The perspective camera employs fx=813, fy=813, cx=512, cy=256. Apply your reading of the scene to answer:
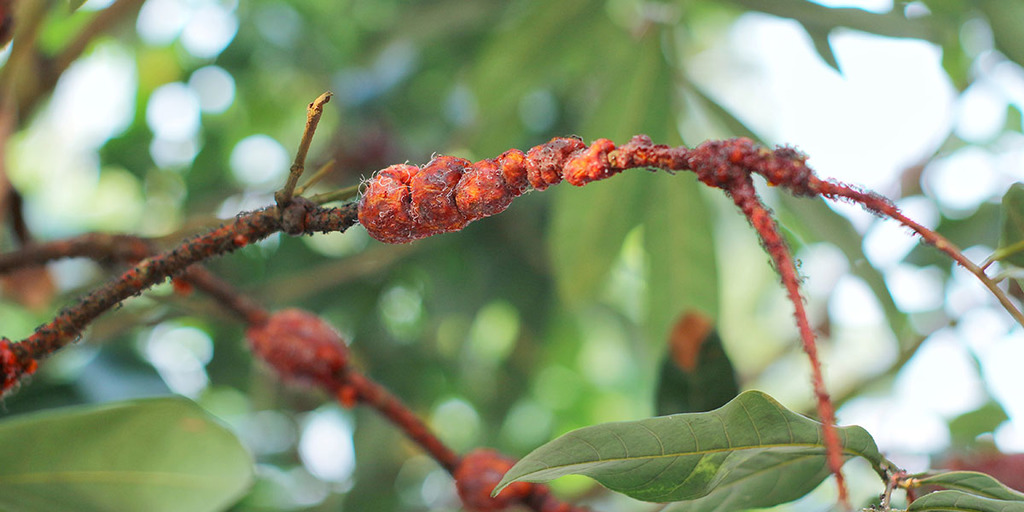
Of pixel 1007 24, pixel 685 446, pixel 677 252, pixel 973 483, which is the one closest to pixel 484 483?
pixel 685 446

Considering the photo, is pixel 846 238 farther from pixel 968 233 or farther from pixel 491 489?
pixel 491 489

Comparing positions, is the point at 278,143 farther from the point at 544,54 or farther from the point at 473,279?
the point at 544,54

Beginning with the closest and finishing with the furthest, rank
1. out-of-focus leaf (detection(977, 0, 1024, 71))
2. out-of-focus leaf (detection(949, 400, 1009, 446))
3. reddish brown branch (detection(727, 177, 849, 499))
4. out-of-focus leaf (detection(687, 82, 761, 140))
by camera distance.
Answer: reddish brown branch (detection(727, 177, 849, 499)) → out-of-focus leaf (detection(977, 0, 1024, 71)) → out-of-focus leaf (detection(687, 82, 761, 140)) → out-of-focus leaf (detection(949, 400, 1009, 446))

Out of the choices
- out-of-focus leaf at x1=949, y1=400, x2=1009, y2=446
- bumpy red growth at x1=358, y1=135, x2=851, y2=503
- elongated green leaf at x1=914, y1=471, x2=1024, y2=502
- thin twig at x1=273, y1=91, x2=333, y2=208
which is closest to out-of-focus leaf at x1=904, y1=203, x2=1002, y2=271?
out-of-focus leaf at x1=949, y1=400, x2=1009, y2=446

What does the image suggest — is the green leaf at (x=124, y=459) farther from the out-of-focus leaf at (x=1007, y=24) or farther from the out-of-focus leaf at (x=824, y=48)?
the out-of-focus leaf at (x=1007, y=24)

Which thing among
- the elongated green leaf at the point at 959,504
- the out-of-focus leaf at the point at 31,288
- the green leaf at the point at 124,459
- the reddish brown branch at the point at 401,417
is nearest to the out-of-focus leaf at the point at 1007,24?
the elongated green leaf at the point at 959,504

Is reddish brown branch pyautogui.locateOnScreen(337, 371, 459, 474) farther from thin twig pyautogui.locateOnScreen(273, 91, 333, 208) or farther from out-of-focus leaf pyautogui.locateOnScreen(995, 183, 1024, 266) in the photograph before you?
out-of-focus leaf pyautogui.locateOnScreen(995, 183, 1024, 266)
